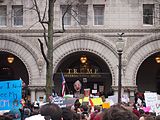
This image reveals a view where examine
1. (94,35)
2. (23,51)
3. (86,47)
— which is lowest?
(23,51)

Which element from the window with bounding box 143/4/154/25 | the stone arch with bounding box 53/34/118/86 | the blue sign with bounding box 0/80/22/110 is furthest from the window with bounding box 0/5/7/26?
the blue sign with bounding box 0/80/22/110

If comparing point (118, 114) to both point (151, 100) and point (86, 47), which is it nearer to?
point (151, 100)

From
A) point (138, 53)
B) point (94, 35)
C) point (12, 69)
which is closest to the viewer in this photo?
point (138, 53)

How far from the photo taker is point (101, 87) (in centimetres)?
3141

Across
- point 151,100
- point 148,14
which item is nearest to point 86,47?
point 148,14

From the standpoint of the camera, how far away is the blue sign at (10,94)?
12398 millimetres

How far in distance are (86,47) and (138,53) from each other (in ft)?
10.3

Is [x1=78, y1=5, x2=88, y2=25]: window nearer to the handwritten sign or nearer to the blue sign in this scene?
the handwritten sign

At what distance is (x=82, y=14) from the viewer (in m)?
28.6

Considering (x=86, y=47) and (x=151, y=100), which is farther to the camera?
(x=86, y=47)

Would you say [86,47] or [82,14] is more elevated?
[82,14]

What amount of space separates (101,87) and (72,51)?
15.0 ft

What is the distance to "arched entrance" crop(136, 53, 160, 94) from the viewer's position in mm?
31234

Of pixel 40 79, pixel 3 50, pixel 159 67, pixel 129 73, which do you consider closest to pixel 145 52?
pixel 129 73
